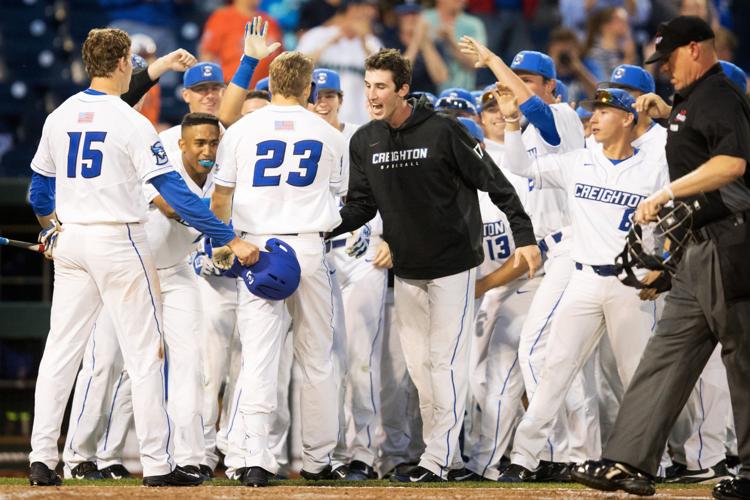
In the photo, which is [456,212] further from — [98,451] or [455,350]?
[98,451]

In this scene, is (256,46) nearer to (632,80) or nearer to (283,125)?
(283,125)

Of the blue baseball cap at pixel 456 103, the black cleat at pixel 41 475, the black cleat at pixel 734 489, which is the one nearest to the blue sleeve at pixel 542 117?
the blue baseball cap at pixel 456 103

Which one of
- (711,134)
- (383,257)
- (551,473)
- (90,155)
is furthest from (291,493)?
(711,134)

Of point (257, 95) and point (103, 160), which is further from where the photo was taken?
point (257, 95)

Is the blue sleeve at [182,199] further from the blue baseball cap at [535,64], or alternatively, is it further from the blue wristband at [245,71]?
the blue baseball cap at [535,64]

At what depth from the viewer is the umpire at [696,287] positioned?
15.6 feet

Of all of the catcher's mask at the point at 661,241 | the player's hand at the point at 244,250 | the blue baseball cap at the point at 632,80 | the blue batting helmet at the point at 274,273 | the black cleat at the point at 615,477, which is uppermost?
the blue baseball cap at the point at 632,80

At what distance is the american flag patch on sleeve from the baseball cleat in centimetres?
281

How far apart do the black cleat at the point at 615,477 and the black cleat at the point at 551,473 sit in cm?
181

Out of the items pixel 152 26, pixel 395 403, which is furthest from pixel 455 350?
pixel 152 26

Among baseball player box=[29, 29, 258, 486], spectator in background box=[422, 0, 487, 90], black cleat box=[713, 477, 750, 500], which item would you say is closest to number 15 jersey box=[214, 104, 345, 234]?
baseball player box=[29, 29, 258, 486]

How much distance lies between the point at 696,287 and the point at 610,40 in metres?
6.87

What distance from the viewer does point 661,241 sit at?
519 centimetres

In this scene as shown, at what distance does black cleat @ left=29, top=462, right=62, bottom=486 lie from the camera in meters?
5.39
